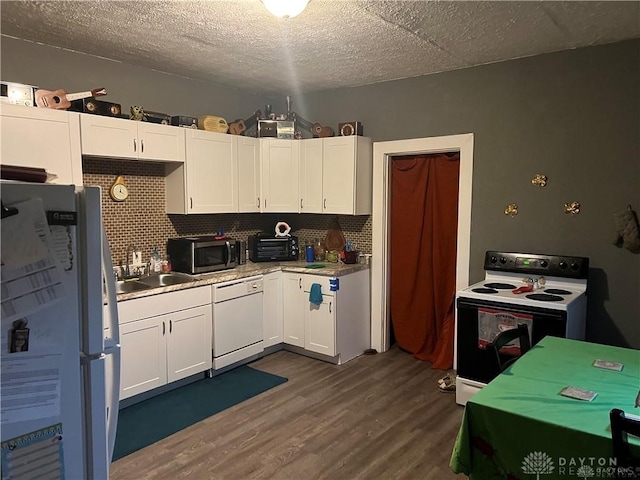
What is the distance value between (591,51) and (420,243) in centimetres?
199

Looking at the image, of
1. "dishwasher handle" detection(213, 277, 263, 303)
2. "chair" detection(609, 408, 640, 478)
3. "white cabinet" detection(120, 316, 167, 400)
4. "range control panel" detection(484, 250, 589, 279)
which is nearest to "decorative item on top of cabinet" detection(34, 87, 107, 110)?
"white cabinet" detection(120, 316, 167, 400)

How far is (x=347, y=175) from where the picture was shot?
4223 millimetres

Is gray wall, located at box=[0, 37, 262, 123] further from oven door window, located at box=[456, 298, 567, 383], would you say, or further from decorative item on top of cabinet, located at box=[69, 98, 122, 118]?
oven door window, located at box=[456, 298, 567, 383]

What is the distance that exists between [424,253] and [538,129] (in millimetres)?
1441

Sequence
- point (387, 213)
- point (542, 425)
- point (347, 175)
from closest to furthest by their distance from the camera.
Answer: point (542, 425) → point (347, 175) → point (387, 213)

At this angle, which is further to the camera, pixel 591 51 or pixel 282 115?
pixel 282 115

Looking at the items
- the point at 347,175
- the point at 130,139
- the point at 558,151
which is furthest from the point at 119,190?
the point at 558,151

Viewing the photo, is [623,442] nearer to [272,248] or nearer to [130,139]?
[130,139]

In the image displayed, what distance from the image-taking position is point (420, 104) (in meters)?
4.01

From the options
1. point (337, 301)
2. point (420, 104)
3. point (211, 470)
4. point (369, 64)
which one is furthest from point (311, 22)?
point (211, 470)

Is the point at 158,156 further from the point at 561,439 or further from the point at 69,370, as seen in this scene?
the point at 561,439

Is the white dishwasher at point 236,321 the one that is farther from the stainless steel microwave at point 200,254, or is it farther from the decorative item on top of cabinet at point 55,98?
the decorative item on top of cabinet at point 55,98

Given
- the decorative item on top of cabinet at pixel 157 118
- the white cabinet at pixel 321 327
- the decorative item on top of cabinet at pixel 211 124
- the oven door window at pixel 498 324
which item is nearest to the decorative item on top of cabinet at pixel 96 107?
the decorative item on top of cabinet at pixel 157 118

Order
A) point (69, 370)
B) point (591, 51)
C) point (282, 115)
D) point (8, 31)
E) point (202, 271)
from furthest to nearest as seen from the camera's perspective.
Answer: point (282, 115) < point (202, 271) < point (591, 51) < point (8, 31) < point (69, 370)
